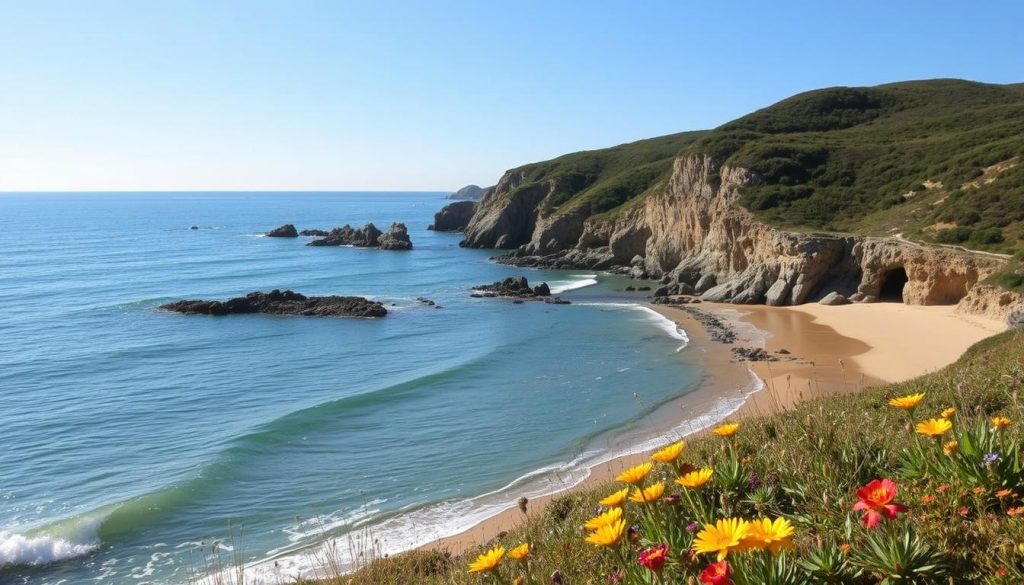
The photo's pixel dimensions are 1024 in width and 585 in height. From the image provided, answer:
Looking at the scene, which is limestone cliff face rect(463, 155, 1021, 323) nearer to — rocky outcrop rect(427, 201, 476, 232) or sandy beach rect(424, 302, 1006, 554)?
sandy beach rect(424, 302, 1006, 554)

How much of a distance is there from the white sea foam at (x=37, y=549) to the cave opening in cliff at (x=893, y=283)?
37974 mm

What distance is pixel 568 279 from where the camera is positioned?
61.8 m

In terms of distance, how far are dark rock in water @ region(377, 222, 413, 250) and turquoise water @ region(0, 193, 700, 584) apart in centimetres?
3564

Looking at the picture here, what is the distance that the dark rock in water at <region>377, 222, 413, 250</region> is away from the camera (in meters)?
86.9

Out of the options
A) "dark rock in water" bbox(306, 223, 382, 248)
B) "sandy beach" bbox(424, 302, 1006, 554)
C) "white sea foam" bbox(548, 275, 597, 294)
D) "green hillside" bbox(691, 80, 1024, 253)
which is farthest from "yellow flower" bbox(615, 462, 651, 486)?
"dark rock in water" bbox(306, 223, 382, 248)

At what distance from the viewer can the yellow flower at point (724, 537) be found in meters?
2.34

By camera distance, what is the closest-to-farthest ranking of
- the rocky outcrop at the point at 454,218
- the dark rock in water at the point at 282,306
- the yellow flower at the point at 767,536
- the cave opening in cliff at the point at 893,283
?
1. the yellow flower at the point at 767,536
2. the cave opening in cliff at the point at 893,283
3. the dark rock in water at the point at 282,306
4. the rocky outcrop at the point at 454,218

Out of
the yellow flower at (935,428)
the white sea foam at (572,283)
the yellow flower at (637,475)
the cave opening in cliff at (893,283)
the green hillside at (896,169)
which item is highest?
the green hillside at (896,169)

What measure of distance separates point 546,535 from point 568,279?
2225 inches

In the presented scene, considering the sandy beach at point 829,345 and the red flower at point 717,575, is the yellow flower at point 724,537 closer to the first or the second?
the red flower at point 717,575

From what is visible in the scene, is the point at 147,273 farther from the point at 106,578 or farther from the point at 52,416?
the point at 106,578

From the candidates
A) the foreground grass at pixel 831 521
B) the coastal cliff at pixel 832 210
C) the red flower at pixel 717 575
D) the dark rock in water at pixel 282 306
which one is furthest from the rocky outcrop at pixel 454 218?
the red flower at pixel 717 575

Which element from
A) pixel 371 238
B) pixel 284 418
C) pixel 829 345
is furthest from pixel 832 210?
pixel 371 238

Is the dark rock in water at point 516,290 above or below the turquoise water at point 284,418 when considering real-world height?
above
